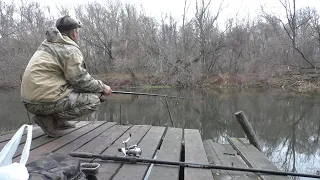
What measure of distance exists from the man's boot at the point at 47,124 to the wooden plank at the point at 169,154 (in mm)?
1216

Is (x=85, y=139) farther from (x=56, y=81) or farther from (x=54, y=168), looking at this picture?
(x=54, y=168)

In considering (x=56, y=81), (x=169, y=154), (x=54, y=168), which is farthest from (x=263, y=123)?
(x=54, y=168)

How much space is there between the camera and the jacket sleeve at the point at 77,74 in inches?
112

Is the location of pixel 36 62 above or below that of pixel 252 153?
above

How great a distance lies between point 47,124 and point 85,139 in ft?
1.51

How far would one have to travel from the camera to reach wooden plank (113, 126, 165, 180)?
2047mm

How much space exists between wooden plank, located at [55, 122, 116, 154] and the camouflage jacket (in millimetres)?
486

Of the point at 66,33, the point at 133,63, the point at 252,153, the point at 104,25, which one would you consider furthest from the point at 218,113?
the point at 104,25

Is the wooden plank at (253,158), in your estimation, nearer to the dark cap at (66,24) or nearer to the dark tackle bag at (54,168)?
the dark tackle bag at (54,168)

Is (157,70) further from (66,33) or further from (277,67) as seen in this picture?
(66,33)

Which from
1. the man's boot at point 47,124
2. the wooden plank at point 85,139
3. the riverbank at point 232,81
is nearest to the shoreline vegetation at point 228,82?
the riverbank at point 232,81

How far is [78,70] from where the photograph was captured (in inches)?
114

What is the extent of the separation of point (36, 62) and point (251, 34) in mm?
30896

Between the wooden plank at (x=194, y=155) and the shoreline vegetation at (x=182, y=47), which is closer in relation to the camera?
the wooden plank at (x=194, y=155)
